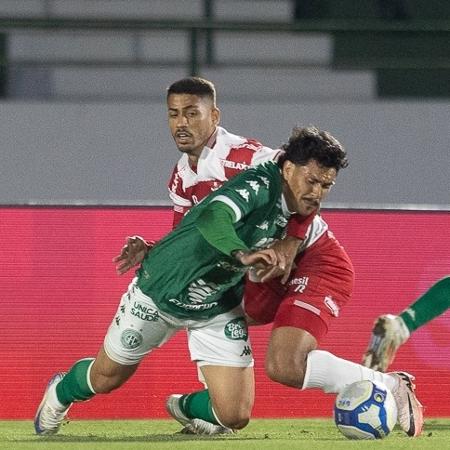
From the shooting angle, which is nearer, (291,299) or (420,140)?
(291,299)

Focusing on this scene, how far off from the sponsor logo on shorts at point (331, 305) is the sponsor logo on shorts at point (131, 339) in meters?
0.91

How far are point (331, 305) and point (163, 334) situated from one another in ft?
2.73

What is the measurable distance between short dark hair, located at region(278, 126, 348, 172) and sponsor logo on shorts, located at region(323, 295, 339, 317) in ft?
2.94

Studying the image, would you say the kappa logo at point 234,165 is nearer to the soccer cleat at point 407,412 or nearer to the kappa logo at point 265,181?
the kappa logo at point 265,181

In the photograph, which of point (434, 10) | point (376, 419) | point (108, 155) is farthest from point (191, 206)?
point (434, 10)

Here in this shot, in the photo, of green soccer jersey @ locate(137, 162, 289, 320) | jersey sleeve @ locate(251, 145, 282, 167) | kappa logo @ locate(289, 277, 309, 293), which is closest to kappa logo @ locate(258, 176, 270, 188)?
green soccer jersey @ locate(137, 162, 289, 320)

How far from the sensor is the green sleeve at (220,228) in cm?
615

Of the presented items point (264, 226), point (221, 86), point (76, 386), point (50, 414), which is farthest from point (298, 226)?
point (221, 86)

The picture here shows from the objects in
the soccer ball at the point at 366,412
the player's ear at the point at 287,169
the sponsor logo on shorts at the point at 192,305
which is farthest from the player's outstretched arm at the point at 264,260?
the soccer ball at the point at 366,412

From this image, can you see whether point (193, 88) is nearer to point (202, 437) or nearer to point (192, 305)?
point (192, 305)

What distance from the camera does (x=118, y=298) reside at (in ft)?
28.3

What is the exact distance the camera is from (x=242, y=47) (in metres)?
12.3

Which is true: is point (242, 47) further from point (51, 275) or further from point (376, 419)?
point (376, 419)

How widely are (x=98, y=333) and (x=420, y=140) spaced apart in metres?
4.26
